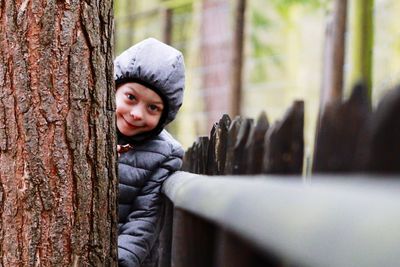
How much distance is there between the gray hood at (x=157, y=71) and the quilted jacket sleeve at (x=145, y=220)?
141 millimetres

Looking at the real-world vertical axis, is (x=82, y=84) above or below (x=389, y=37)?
below

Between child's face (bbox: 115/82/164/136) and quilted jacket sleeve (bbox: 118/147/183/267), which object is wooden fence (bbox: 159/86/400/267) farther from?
child's face (bbox: 115/82/164/136)

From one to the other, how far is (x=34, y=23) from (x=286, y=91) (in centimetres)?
1725

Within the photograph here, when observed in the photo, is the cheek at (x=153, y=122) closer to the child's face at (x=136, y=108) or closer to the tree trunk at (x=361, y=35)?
the child's face at (x=136, y=108)

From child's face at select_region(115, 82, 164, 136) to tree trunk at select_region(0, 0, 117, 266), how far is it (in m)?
0.55

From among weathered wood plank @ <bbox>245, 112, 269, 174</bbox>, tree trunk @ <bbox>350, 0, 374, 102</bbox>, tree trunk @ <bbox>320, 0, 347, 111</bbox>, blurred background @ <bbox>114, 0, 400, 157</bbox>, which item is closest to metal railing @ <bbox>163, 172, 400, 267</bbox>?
weathered wood plank @ <bbox>245, 112, 269, 174</bbox>

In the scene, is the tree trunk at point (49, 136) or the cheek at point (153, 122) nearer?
the tree trunk at point (49, 136)

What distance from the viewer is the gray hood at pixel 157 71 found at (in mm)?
2750

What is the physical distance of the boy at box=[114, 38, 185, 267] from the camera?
2.73 m

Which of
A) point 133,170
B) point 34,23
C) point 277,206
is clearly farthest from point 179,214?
point 277,206

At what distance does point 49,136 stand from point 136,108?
25.7 inches

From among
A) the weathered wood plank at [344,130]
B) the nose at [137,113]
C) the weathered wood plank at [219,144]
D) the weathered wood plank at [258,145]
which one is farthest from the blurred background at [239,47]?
the weathered wood plank at [344,130]

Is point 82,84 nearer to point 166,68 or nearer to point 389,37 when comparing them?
point 166,68

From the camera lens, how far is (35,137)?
6.97 ft
